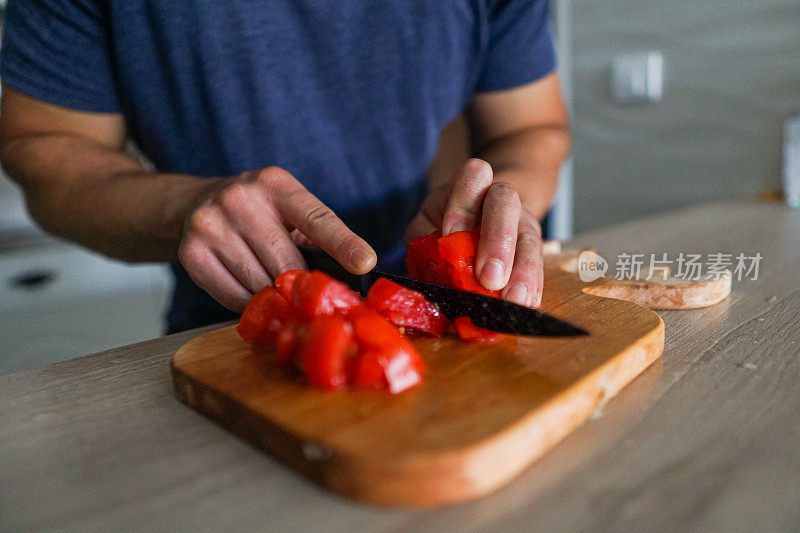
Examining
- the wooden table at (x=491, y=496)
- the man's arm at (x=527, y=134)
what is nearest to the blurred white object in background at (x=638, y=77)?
the man's arm at (x=527, y=134)

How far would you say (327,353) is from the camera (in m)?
0.69

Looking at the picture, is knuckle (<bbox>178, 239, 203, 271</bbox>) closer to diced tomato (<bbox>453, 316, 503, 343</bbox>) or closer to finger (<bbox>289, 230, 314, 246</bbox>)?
finger (<bbox>289, 230, 314, 246</bbox>)

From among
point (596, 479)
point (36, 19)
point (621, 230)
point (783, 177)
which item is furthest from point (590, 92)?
point (596, 479)

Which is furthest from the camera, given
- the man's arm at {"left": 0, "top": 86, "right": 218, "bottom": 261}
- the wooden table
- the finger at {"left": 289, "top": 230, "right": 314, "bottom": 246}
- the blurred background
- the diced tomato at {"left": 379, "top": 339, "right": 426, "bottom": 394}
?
the blurred background

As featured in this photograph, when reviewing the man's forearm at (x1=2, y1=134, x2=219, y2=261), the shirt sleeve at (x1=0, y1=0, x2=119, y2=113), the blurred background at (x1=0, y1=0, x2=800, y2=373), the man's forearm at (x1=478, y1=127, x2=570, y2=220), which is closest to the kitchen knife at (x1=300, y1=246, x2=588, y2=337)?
the man's forearm at (x1=2, y1=134, x2=219, y2=261)

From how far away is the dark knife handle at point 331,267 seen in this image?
3.17 ft

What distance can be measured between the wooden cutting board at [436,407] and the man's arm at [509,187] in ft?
0.41

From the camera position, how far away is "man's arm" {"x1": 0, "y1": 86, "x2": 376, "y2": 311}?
3.11 ft

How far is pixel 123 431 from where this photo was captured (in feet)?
2.35

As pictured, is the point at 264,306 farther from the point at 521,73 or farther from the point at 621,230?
the point at 621,230

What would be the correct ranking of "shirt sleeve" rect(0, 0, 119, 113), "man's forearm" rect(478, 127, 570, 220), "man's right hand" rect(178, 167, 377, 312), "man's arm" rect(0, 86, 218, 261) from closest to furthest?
"man's right hand" rect(178, 167, 377, 312)
"man's arm" rect(0, 86, 218, 261)
"shirt sleeve" rect(0, 0, 119, 113)
"man's forearm" rect(478, 127, 570, 220)

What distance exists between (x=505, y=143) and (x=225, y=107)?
0.81m

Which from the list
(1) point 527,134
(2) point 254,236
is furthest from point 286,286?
(1) point 527,134

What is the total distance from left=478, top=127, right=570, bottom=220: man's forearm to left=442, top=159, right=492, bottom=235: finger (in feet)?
1.28
